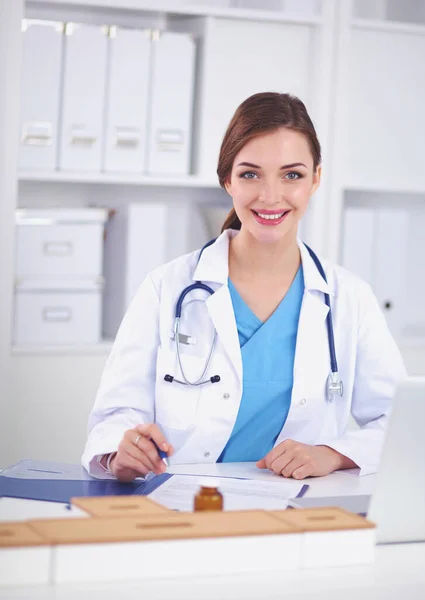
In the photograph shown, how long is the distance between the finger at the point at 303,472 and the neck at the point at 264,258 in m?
0.50

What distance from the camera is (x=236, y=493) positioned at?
1.60 metres

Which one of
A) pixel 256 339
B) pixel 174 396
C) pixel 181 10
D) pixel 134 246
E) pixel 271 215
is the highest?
pixel 181 10

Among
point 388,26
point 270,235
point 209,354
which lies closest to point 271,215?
point 270,235

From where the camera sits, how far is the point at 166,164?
3.12 metres

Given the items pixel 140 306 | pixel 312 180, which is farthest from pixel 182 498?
pixel 312 180

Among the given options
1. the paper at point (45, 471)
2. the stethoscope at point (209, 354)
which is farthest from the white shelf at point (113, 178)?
the paper at point (45, 471)

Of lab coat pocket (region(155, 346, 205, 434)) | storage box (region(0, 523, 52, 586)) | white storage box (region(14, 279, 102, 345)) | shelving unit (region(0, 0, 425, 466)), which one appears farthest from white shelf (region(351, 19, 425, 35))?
storage box (region(0, 523, 52, 586))

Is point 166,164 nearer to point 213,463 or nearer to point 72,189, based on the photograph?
point 72,189

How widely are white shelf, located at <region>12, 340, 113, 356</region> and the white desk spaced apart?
5.90 feet

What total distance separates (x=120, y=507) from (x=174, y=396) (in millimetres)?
641

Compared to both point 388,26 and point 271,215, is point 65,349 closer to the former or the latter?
point 271,215

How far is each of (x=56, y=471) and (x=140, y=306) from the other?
1.37 feet

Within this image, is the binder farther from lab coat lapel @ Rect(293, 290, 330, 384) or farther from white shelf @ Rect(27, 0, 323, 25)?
white shelf @ Rect(27, 0, 323, 25)

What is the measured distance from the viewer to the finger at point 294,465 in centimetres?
176
